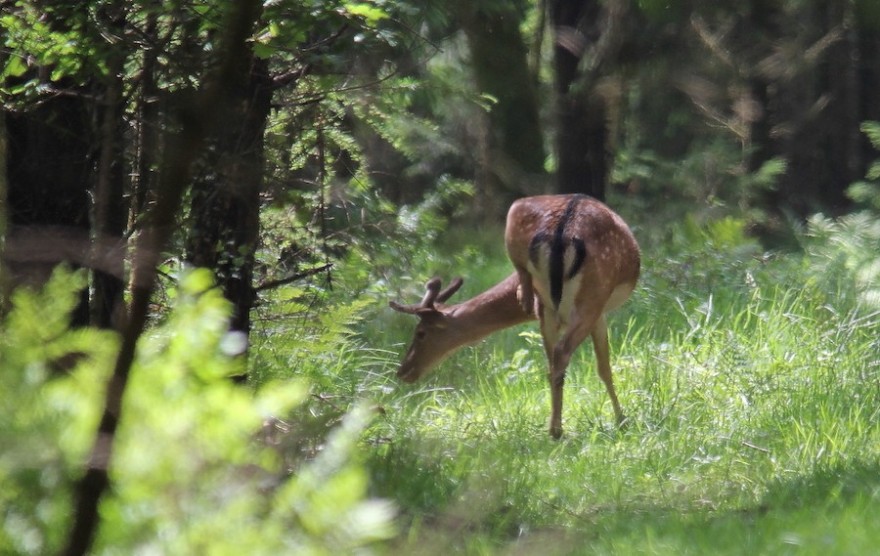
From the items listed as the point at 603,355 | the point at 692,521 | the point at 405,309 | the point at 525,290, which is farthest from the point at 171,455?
the point at 405,309

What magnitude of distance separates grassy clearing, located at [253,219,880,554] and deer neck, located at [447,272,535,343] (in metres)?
0.28

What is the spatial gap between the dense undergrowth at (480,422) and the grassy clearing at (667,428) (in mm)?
22

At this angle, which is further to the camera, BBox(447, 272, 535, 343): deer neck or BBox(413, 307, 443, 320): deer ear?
BBox(413, 307, 443, 320): deer ear

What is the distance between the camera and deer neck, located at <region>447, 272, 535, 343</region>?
31.5ft

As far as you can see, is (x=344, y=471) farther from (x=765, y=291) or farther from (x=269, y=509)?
(x=765, y=291)

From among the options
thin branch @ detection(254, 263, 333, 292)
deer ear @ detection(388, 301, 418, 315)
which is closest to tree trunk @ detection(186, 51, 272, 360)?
thin branch @ detection(254, 263, 333, 292)

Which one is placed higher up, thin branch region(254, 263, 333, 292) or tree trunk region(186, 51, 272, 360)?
tree trunk region(186, 51, 272, 360)

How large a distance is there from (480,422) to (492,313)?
203 cm

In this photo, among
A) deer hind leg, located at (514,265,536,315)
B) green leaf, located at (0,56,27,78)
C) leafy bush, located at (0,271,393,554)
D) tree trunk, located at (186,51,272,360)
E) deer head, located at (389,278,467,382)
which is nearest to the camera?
leafy bush, located at (0,271,393,554)

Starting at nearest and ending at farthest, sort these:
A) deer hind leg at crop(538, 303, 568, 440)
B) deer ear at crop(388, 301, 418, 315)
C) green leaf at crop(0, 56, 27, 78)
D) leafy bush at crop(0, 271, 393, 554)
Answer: leafy bush at crop(0, 271, 393, 554) < green leaf at crop(0, 56, 27, 78) < deer hind leg at crop(538, 303, 568, 440) < deer ear at crop(388, 301, 418, 315)

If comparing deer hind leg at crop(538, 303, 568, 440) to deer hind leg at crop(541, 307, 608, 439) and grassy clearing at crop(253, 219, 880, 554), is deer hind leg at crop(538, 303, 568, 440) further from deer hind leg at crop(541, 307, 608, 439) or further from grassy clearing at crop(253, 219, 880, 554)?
grassy clearing at crop(253, 219, 880, 554)

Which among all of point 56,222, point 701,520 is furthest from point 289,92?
point 701,520

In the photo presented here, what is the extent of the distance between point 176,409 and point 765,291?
9127mm

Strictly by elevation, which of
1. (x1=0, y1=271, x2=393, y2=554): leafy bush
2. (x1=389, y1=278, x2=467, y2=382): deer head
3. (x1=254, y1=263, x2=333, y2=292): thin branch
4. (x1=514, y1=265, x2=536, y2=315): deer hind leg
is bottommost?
(x1=389, y1=278, x2=467, y2=382): deer head
